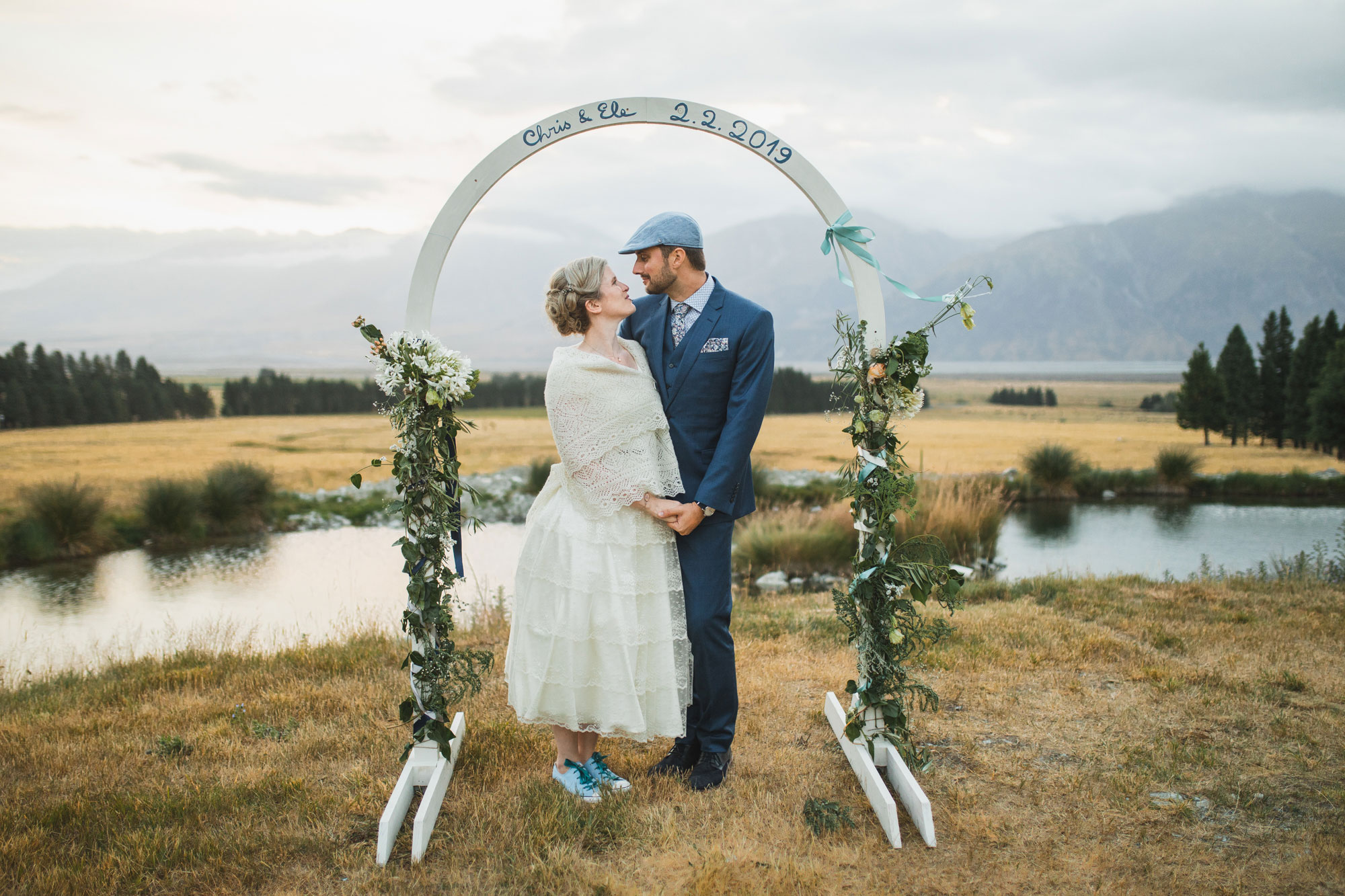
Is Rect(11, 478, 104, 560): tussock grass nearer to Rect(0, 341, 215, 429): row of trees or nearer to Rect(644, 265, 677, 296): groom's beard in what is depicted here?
Rect(0, 341, 215, 429): row of trees

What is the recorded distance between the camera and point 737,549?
449 inches

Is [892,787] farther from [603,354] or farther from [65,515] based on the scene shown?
[65,515]

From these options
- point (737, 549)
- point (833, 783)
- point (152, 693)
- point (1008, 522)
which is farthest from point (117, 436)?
point (833, 783)

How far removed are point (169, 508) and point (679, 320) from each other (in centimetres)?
1571

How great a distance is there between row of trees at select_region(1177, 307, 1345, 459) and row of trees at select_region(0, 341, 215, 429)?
35.8 m

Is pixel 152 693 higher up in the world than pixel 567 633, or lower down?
lower down

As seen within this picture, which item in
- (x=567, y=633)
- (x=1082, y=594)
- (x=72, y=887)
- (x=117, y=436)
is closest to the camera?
(x=72, y=887)

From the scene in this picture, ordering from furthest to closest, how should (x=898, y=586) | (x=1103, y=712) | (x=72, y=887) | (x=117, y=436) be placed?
1. (x=117, y=436)
2. (x=1103, y=712)
3. (x=898, y=586)
4. (x=72, y=887)

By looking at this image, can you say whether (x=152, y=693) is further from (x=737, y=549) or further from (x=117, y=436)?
(x=117, y=436)

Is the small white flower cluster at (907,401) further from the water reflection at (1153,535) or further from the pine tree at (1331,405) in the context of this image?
the pine tree at (1331,405)

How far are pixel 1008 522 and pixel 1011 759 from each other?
14006 millimetres

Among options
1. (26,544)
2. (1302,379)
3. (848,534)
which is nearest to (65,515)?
(26,544)

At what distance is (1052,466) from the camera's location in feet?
62.5

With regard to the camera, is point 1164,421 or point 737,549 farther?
point 1164,421
